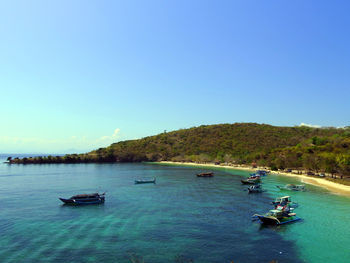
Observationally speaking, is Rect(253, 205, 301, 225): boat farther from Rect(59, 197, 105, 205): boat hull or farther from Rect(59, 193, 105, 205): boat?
Rect(59, 193, 105, 205): boat

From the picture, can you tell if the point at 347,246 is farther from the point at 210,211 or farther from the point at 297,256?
the point at 210,211

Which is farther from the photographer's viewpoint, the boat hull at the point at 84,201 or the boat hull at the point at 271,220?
the boat hull at the point at 84,201

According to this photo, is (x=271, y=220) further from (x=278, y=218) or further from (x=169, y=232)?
(x=169, y=232)

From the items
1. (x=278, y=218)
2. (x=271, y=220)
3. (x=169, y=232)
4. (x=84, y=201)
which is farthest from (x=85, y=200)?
(x=278, y=218)

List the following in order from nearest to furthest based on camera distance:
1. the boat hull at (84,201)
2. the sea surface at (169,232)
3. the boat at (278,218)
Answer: the sea surface at (169,232)
the boat at (278,218)
the boat hull at (84,201)

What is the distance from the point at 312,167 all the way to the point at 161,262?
101m

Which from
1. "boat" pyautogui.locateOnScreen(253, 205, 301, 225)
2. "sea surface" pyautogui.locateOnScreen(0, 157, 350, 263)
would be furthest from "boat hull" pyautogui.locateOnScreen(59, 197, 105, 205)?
"boat" pyautogui.locateOnScreen(253, 205, 301, 225)

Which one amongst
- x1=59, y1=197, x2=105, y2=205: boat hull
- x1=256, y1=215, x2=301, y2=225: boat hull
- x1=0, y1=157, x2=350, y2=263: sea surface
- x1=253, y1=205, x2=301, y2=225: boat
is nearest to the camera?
x1=0, y1=157, x2=350, y2=263: sea surface

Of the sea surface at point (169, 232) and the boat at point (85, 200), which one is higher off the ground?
the boat at point (85, 200)

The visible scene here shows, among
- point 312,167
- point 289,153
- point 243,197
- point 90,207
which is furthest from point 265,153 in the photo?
point 90,207

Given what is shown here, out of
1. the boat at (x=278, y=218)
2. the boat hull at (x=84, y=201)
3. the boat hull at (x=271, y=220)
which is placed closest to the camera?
the boat hull at (x=271, y=220)

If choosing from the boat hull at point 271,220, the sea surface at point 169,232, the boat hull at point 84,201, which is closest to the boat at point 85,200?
the boat hull at point 84,201

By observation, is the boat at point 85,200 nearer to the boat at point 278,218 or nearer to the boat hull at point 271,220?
the boat at point 278,218

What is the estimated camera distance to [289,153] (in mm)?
134250
